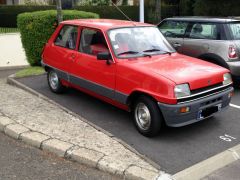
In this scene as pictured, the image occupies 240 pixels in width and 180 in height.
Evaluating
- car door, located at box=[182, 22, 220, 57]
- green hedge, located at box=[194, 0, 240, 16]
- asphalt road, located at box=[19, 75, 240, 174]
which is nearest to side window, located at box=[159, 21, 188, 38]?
car door, located at box=[182, 22, 220, 57]

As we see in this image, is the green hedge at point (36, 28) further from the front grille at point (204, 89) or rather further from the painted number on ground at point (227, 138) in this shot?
the painted number on ground at point (227, 138)

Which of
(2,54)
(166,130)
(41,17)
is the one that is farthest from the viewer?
(2,54)

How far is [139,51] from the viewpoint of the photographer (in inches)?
231

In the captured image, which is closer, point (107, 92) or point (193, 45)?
point (107, 92)

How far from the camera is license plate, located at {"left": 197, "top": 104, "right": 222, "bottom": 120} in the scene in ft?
16.7

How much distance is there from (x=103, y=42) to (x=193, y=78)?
1.77 m

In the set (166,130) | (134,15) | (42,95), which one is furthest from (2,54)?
(134,15)

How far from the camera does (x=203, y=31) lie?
8305mm

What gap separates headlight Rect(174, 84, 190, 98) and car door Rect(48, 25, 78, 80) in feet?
8.14

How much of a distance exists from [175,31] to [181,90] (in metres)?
4.57

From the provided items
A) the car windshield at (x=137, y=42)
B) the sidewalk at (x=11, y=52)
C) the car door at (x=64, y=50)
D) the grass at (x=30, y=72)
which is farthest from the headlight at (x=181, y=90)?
the sidewalk at (x=11, y=52)

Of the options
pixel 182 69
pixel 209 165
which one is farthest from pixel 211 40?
pixel 209 165

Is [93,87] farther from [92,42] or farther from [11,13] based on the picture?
[11,13]

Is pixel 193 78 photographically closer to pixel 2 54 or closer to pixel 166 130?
pixel 166 130
